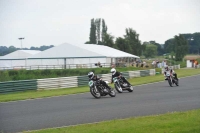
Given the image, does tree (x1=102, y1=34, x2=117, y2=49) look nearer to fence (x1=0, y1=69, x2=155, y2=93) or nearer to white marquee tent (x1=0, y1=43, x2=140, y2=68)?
white marquee tent (x1=0, y1=43, x2=140, y2=68)

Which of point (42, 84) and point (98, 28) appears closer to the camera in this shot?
point (42, 84)

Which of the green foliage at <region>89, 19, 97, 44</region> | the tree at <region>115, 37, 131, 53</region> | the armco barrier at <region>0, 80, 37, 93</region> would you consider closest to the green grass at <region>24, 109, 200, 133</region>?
the armco barrier at <region>0, 80, 37, 93</region>

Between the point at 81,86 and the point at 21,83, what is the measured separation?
546 cm

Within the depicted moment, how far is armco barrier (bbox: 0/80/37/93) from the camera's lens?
25453mm

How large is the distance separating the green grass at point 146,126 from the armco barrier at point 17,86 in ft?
52.6

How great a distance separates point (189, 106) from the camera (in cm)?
1426

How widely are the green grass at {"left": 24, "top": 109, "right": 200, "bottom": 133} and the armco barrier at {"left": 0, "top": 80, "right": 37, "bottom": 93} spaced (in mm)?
16046

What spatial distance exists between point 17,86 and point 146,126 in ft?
59.1

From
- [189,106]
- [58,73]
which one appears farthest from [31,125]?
[58,73]

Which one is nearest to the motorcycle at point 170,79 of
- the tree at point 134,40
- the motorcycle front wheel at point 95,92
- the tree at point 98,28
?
the motorcycle front wheel at point 95,92

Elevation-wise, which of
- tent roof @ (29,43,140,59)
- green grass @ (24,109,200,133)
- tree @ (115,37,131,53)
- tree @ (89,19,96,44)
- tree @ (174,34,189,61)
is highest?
tree @ (89,19,96,44)

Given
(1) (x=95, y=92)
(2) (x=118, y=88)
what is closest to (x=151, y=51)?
(2) (x=118, y=88)

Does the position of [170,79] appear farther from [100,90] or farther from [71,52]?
[71,52]

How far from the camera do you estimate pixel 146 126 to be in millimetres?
9734
